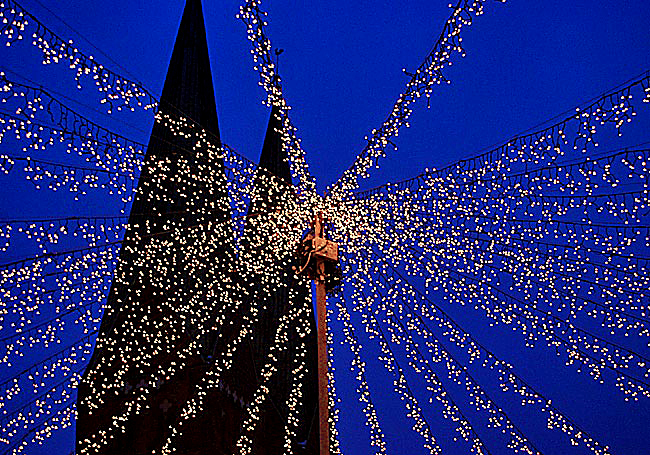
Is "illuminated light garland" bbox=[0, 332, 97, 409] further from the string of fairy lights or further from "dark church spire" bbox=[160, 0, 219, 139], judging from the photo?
"dark church spire" bbox=[160, 0, 219, 139]

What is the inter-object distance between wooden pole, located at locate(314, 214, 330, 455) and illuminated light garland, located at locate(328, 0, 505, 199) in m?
0.90

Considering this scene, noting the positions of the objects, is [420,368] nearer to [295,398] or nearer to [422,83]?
[422,83]

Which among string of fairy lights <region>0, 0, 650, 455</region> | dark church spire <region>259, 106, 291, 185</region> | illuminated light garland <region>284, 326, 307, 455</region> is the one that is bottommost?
illuminated light garland <region>284, 326, 307, 455</region>

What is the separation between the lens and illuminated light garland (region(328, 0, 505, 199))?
413cm

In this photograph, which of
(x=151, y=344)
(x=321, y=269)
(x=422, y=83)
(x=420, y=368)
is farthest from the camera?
(x=151, y=344)

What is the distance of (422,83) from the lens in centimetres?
485

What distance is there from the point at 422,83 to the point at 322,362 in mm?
2892

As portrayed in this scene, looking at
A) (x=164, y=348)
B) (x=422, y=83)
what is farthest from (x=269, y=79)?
(x=164, y=348)

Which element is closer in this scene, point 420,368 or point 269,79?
point 269,79

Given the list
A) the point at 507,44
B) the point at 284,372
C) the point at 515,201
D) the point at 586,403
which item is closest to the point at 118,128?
the point at 284,372

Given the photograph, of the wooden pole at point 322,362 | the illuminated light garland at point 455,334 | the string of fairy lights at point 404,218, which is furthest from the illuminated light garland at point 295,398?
the wooden pole at point 322,362

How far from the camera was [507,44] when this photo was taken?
69.0 m

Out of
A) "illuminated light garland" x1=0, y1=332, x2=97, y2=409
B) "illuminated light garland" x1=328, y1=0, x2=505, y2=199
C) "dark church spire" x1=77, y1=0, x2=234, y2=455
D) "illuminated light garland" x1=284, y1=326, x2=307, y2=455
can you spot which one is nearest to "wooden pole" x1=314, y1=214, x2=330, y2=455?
"illuminated light garland" x1=328, y1=0, x2=505, y2=199

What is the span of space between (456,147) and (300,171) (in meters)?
65.5
